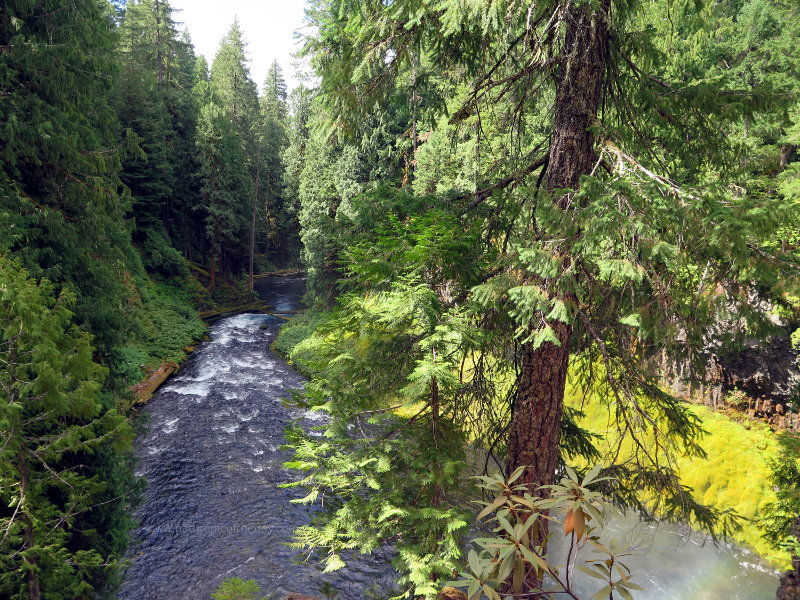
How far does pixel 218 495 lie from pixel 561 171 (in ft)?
38.2

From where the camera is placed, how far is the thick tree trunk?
4.45 m

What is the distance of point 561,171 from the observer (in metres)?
4.63

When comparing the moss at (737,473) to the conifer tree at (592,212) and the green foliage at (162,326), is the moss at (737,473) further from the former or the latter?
the green foliage at (162,326)

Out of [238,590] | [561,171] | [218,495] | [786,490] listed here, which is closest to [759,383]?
[786,490]

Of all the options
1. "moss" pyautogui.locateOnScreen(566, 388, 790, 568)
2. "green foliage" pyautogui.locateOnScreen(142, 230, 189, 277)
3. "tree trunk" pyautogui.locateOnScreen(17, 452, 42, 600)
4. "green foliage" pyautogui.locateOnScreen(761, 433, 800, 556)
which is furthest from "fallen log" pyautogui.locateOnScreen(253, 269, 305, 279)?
"green foliage" pyautogui.locateOnScreen(761, 433, 800, 556)

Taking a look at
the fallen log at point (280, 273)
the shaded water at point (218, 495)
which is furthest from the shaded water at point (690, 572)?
the fallen log at point (280, 273)

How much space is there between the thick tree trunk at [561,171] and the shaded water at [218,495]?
2996 millimetres

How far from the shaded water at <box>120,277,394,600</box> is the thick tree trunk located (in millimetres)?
2996

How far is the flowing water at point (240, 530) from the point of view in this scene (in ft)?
30.1

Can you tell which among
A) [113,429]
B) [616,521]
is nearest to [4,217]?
[113,429]

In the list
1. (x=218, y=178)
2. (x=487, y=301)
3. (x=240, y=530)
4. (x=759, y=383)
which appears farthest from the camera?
(x=218, y=178)

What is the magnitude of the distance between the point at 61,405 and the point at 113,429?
1.25m

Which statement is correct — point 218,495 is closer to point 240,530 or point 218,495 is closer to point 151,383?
point 240,530

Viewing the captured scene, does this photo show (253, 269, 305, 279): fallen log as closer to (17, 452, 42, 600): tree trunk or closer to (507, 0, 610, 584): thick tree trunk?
(17, 452, 42, 600): tree trunk
